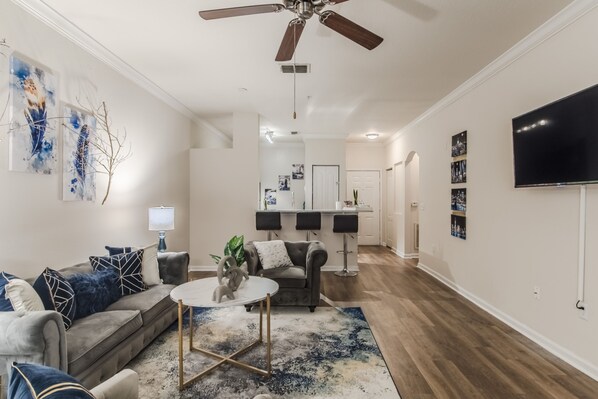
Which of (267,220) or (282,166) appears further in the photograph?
(282,166)

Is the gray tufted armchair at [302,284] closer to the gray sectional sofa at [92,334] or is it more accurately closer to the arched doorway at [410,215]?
the gray sectional sofa at [92,334]

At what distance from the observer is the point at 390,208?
801 centimetres

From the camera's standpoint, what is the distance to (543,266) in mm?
2777

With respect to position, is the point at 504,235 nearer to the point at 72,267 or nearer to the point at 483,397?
A: the point at 483,397

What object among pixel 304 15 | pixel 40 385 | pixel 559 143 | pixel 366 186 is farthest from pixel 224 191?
pixel 40 385

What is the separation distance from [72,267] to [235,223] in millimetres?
2969

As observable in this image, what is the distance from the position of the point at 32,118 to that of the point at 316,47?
8.35 ft

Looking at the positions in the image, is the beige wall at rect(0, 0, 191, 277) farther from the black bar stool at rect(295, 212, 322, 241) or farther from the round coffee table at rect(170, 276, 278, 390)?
the black bar stool at rect(295, 212, 322, 241)

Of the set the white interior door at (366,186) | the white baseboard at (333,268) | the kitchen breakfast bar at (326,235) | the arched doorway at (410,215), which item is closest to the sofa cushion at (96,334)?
the kitchen breakfast bar at (326,235)

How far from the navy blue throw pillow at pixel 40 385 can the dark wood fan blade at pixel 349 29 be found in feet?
7.01

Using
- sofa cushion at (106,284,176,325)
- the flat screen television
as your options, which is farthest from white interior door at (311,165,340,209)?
sofa cushion at (106,284,176,325)

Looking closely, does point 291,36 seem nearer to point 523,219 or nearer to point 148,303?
point 148,303

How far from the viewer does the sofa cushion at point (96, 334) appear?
1.82m

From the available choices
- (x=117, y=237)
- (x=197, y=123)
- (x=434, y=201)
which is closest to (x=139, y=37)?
(x=117, y=237)
